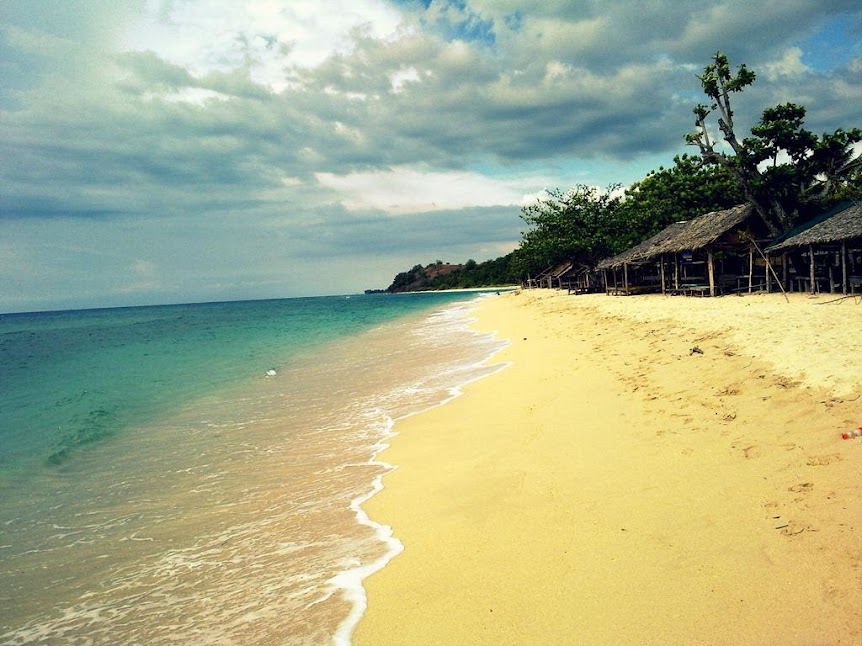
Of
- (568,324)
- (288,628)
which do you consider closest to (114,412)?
(288,628)

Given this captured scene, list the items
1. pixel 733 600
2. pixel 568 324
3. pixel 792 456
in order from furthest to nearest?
pixel 568 324 → pixel 792 456 → pixel 733 600

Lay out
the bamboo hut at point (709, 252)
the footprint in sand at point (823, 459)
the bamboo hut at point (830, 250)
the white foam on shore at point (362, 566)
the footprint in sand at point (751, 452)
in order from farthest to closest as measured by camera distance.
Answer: the bamboo hut at point (709, 252) → the bamboo hut at point (830, 250) → the footprint in sand at point (751, 452) → the footprint in sand at point (823, 459) → the white foam on shore at point (362, 566)

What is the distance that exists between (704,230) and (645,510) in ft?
81.1

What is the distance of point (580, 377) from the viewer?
10203 millimetres

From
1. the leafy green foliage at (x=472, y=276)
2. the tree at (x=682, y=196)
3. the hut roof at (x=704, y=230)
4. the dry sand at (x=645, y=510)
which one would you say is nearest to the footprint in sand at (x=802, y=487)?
the dry sand at (x=645, y=510)

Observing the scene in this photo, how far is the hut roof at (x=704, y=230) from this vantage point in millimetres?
23203

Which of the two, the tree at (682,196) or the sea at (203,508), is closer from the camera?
the sea at (203,508)

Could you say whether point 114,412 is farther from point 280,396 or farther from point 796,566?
point 796,566

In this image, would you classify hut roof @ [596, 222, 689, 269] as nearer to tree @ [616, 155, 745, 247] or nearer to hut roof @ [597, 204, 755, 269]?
hut roof @ [597, 204, 755, 269]

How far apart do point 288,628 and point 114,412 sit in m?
12.6

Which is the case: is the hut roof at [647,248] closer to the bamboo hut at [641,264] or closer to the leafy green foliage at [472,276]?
the bamboo hut at [641,264]

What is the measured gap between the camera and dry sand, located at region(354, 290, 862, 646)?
3258 mm

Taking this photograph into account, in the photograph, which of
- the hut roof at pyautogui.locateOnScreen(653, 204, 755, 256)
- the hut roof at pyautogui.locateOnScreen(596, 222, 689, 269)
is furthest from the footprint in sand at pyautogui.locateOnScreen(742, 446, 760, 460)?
the hut roof at pyautogui.locateOnScreen(596, 222, 689, 269)

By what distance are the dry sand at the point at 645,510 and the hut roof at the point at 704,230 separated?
1571 centimetres
